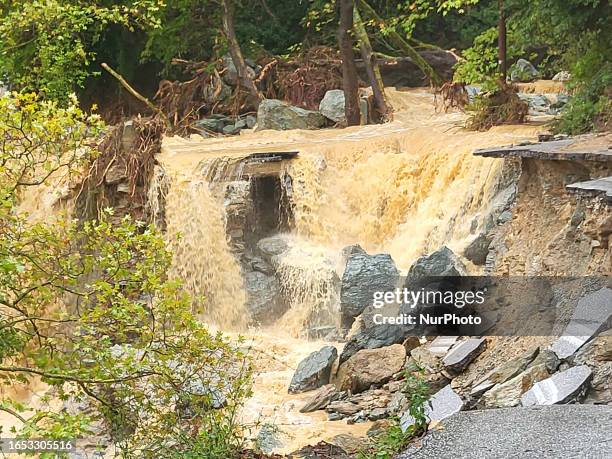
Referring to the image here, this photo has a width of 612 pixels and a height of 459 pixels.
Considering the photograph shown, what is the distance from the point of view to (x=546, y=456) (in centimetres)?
586

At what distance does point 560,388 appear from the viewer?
716 centimetres

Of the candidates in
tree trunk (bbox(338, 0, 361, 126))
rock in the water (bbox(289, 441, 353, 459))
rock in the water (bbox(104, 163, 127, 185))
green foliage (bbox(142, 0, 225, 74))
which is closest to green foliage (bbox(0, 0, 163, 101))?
green foliage (bbox(142, 0, 225, 74))

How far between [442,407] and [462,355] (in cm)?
168

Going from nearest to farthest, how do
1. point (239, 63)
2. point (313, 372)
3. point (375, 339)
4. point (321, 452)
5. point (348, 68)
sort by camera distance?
point (321, 452) < point (313, 372) < point (375, 339) < point (348, 68) < point (239, 63)

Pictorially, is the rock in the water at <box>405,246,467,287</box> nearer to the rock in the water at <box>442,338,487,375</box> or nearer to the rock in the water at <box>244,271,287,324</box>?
the rock in the water at <box>442,338,487,375</box>

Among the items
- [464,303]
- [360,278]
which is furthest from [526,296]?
[360,278]

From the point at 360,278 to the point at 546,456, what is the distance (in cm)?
664

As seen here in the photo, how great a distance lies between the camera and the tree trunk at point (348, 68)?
722 inches

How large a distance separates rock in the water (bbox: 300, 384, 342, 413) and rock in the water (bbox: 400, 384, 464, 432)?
2022 millimetres

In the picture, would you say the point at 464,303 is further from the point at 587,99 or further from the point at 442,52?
the point at 442,52

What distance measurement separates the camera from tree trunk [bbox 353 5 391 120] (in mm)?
18922

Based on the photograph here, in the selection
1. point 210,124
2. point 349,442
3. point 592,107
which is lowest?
point 349,442

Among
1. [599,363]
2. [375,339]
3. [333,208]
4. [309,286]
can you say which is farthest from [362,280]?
[599,363]

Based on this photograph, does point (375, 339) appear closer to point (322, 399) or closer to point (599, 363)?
point (322, 399)
